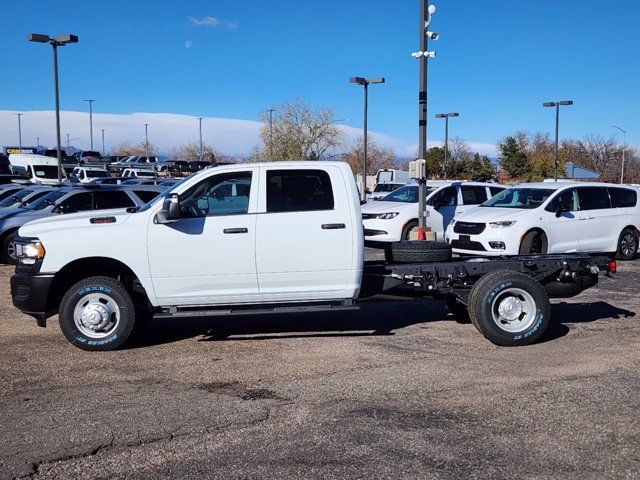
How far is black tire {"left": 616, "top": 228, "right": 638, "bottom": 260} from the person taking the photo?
15.2m

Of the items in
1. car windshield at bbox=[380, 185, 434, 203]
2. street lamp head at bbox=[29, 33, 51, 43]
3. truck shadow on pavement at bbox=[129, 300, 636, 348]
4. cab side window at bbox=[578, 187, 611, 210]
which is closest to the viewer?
truck shadow on pavement at bbox=[129, 300, 636, 348]

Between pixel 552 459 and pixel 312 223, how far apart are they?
362 cm

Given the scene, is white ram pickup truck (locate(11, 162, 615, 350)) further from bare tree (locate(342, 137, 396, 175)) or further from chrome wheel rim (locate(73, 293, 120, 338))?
bare tree (locate(342, 137, 396, 175))

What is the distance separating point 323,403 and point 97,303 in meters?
2.93

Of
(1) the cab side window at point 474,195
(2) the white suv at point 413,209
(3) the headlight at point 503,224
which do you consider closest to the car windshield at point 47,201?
(2) the white suv at point 413,209

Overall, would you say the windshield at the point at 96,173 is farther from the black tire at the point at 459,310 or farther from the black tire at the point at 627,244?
the black tire at the point at 459,310

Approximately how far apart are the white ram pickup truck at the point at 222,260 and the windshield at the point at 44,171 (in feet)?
106

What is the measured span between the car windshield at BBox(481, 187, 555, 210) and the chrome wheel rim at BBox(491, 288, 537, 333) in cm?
687

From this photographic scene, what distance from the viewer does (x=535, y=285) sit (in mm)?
7641

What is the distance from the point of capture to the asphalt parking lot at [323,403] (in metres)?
4.57

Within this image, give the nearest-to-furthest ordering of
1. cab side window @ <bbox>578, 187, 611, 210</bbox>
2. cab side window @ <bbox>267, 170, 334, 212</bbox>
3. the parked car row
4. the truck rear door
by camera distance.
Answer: the truck rear door → cab side window @ <bbox>267, 170, 334, 212</bbox> → cab side window @ <bbox>578, 187, 611, 210</bbox> → the parked car row

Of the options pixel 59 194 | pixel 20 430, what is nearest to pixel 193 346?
pixel 20 430

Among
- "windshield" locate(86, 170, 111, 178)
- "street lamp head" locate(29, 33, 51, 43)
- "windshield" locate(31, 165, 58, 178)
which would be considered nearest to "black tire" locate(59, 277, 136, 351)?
"street lamp head" locate(29, 33, 51, 43)

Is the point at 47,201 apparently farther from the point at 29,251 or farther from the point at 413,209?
the point at 29,251
